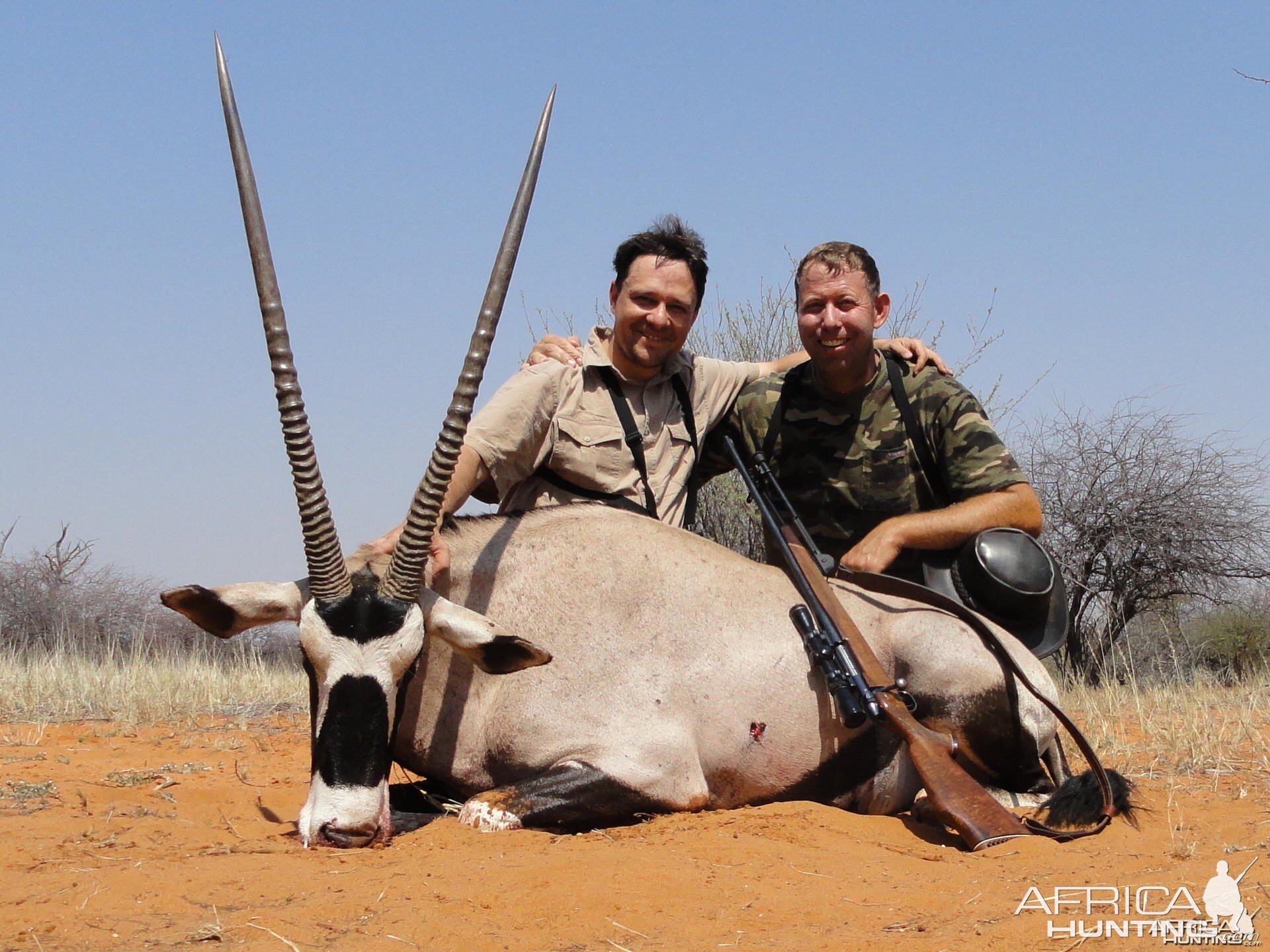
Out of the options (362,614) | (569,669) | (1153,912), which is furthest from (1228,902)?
(362,614)

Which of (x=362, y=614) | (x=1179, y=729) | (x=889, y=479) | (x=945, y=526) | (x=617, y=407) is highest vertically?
(x=617, y=407)

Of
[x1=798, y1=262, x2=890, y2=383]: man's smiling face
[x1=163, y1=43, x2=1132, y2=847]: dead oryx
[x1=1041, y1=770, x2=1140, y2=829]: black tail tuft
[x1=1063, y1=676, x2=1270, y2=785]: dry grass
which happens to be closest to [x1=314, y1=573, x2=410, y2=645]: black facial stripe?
[x1=163, y1=43, x2=1132, y2=847]: dead oryx

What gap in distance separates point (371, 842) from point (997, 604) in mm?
3030

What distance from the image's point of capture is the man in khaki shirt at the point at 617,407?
5.49 metres

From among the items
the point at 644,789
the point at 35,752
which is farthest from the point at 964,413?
the point at 35,752

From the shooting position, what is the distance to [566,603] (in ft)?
15.6

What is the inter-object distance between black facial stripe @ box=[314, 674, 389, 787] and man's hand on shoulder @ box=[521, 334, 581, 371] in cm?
232

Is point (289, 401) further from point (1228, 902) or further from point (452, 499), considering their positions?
A: point (1228, 902)

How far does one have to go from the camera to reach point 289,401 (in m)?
4.26

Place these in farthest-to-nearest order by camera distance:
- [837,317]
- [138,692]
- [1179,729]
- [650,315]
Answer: [138,692]
[1179,729]
[837,317]
[650,315]

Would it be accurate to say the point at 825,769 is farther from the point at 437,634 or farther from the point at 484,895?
the point at 484,895

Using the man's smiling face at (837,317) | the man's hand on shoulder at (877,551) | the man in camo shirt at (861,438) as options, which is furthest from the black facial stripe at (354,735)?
the man's smiling face at (837,317)

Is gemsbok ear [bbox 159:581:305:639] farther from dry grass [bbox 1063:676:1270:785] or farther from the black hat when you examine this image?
dry grass [bbox 1063:676:1270:785]

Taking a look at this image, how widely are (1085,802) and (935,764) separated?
571mm
